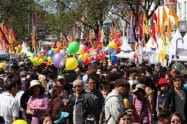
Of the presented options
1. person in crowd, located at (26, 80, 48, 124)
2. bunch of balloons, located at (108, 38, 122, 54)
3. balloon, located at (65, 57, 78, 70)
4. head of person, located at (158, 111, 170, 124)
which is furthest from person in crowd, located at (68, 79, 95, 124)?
bunch of balloons, located at (108, 38, 122, 54)

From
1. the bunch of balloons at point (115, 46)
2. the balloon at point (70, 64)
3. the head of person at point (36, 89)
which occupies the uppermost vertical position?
the head of person at point (36, 89)

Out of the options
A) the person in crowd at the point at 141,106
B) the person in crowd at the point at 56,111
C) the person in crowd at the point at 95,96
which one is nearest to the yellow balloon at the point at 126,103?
the person in crowd at the point at 141,106

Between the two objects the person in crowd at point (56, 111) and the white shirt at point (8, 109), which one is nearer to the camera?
the white shirt at point (8, 109)

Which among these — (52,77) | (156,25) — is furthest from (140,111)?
(156,25)

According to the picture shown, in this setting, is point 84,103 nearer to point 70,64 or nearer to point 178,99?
point 178,99

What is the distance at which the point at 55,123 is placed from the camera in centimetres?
972

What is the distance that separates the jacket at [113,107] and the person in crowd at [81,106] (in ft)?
2.97

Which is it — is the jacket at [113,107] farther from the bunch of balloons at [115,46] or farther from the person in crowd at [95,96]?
the bunch of balloons at [115,46]

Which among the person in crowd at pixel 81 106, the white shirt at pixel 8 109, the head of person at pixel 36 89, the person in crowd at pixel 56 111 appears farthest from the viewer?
the person in crowd at pixel 81 106

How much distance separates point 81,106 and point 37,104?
921 millimetres

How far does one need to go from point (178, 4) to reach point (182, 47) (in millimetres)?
30470

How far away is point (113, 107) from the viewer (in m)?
9.35

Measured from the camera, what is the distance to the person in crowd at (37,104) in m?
9.69

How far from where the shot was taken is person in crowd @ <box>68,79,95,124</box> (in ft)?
33.8
